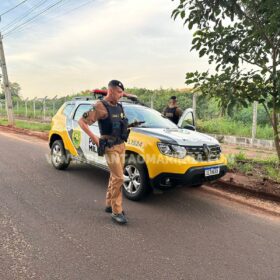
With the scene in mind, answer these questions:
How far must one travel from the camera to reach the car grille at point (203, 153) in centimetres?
A: 495

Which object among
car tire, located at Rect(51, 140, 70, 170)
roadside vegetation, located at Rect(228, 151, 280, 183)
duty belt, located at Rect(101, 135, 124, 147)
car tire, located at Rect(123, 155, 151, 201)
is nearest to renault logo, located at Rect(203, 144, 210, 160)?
car tire, located at Rect(123, 155, 151, 201)

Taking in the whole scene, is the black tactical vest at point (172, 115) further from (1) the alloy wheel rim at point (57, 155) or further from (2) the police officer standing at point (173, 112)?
(1) the alloy wheel rim at point (57, 155)

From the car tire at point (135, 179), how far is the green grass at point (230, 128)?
8656 mm

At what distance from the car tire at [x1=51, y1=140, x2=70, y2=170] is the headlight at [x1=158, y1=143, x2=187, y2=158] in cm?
285

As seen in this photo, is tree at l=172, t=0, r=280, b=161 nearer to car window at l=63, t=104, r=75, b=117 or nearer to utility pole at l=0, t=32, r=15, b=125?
car window at l=63, t=104, r=75, b=117

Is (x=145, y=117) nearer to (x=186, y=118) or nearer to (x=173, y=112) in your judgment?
(x=186, y=118)

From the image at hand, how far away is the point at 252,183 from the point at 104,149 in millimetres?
3634

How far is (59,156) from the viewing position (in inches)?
282

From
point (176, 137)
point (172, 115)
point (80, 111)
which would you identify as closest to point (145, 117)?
point (176, 137)

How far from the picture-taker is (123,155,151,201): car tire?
5.02 meters

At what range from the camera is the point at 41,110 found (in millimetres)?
27953

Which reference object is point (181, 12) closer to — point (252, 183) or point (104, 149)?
point (104, 149)

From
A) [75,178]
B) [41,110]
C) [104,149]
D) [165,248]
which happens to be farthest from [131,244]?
[41,110]

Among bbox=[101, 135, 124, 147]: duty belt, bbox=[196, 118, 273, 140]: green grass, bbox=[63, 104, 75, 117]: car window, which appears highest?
bbox=[63, 104, 75, 117]: car window
